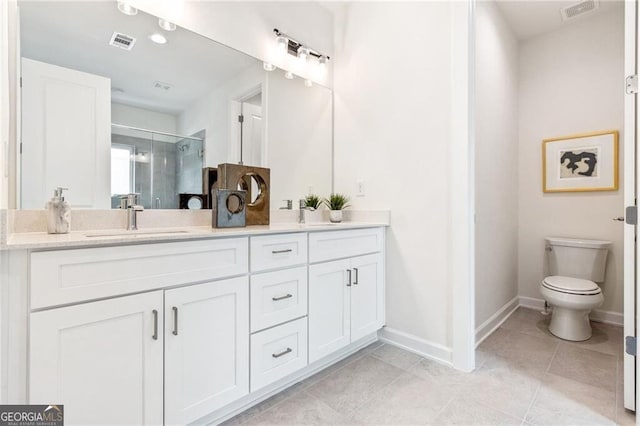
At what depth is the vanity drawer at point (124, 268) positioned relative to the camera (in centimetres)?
91

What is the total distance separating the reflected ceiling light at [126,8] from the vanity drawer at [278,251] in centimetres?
128

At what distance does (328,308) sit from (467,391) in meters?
0.83

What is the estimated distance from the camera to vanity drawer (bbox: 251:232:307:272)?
1395mm

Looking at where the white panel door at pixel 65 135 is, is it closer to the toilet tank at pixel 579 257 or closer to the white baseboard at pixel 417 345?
the white baseboard at pixel 417 345

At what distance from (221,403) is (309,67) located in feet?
7.43

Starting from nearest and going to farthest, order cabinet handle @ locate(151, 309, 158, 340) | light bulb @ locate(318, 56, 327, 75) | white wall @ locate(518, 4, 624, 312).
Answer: cabinet handle @ locate(151, 309, 158, 340), light bulb @ locate(318, 56, 327, 75), white wall @ locate(518, 4, 624, 312)

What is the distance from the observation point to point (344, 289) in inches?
72.4

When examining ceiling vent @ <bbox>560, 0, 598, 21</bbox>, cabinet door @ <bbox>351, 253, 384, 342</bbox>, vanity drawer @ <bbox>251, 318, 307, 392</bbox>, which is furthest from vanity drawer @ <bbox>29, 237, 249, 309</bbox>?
ceiling vent @ <bbox>560, 0, 598, 21</bbox>

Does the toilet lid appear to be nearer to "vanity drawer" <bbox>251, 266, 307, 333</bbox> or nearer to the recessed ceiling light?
"vanity drawer" <bbox>251, 266, 307, 333</bbox>

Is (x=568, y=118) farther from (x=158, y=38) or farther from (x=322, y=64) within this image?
(x=158, y=38)

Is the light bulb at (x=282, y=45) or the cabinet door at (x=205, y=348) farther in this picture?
the light bulb at (x=282, y=45)

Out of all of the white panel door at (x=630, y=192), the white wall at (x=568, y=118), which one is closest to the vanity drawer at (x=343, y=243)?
the white panel door at (x=630, y=192)

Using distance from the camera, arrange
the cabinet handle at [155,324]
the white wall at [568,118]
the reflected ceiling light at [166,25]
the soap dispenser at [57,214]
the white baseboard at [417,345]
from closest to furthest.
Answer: the cabinet handle at [155,324] < the soap dispenser at [57,214] < the reflected ceiling light at [166,25] < the white baseboard at [417,345] < the white wall at [568,118]

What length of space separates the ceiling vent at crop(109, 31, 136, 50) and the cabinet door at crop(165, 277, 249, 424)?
126 centimetres
